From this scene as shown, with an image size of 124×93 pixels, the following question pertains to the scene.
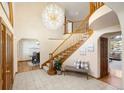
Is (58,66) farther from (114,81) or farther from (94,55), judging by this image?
(114,81)

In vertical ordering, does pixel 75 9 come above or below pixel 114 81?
above

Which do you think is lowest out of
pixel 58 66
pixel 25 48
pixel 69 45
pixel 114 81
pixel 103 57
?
pixel 114 81

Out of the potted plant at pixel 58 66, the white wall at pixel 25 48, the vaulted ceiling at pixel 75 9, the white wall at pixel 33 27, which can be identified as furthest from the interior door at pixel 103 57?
the white wall at pixel 25 48

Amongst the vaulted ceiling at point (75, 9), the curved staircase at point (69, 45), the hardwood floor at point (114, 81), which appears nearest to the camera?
the hardwood floor at point (114, 81)

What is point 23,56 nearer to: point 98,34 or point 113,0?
point 98,34

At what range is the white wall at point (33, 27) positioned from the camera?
327 inches

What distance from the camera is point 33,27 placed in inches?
344

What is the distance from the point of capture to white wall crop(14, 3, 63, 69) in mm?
8312

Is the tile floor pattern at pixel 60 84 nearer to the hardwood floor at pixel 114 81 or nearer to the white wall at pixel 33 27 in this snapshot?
the hardwood floor at pixel 114 81

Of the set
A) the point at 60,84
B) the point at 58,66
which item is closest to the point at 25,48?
the point at 58,66

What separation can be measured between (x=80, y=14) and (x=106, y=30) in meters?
5.97

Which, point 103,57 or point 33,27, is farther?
point 33,27

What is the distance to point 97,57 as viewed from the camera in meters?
6.32

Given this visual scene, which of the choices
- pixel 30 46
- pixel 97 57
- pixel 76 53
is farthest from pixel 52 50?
pixel 30 46
